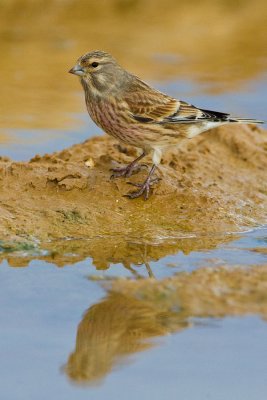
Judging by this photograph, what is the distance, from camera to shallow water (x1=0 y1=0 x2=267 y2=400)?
5070 mm

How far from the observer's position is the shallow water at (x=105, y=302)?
5070 mm

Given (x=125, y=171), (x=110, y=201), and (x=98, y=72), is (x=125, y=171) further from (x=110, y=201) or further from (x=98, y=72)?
(x=98, y=72)

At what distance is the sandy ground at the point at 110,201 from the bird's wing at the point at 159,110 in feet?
1.35

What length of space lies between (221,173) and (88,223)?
1890 millimetres

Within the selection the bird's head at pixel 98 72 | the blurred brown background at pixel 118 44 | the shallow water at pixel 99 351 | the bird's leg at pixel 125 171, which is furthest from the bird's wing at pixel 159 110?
the blurred brown background at pixel 118 44

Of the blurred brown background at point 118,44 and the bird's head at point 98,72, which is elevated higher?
the blurred brown background at point 118,44

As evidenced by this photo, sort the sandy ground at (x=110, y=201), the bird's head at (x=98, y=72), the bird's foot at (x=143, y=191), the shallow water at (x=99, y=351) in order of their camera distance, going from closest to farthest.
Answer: the shallow water at (x=99, y=351) < the sandy ground at (x=110, y=201) < the bird's foot at (x=143, y=191) < the bird's head at (x=98, y=72)

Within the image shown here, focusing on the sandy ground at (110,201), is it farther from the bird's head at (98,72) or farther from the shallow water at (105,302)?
the bird's head at (98,72)

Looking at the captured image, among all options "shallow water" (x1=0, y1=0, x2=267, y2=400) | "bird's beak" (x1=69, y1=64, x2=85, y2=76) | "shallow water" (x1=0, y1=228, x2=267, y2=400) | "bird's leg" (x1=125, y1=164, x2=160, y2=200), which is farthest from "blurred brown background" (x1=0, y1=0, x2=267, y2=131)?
Answer: "shallow water" (x1=0, y1=228, x2=267, y2=400)

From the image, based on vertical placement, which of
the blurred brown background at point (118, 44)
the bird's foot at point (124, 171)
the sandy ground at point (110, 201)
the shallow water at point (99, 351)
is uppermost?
the blurred brown background at point (118, 44)

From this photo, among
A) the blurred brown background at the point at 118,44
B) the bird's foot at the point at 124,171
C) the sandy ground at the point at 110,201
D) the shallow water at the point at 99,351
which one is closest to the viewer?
the shallow water at the point at 99,351

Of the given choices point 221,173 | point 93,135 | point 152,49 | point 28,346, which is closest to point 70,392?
point 28,346

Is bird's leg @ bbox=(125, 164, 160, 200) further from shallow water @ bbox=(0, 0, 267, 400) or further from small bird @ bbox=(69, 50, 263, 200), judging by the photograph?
shallow water @ bbox=(0, 0, 267, 400)

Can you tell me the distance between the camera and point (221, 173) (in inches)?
364
